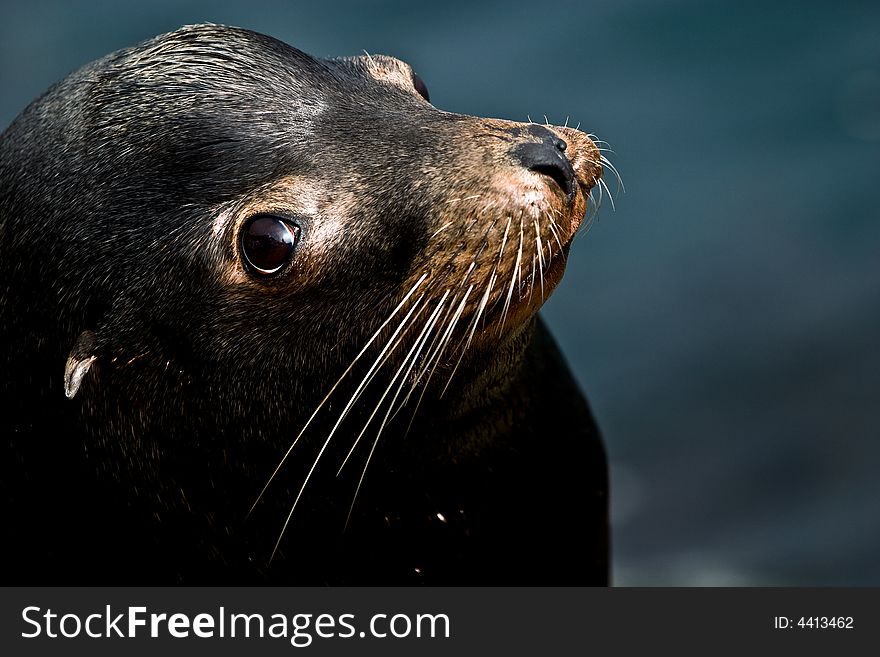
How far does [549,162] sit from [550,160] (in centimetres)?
1

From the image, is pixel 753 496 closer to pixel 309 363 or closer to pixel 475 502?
pixel 475 502

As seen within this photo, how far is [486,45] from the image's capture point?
1132cm

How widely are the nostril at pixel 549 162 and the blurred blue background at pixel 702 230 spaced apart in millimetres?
4472

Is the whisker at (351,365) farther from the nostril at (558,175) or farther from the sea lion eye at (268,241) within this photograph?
the nostril at (558,175)

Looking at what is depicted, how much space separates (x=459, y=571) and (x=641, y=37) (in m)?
6.62

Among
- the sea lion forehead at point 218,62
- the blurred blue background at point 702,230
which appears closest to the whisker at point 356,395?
the sea lion forehead at point 218,62

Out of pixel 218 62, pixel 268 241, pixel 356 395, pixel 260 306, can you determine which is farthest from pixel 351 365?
pixel 218 62

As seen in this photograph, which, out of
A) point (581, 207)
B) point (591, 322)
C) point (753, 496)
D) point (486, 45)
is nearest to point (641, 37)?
point (486, 45)

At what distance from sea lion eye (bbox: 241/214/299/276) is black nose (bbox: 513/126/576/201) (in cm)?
82

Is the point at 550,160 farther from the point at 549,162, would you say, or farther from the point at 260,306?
the point at 260,306

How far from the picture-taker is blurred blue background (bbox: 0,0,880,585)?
884cm

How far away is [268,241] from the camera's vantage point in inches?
190

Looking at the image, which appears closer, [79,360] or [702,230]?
[79,360]

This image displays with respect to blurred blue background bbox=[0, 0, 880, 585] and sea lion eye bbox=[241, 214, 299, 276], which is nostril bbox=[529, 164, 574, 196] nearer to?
sea lion eye bbox=[241, 214, 299, 276]
